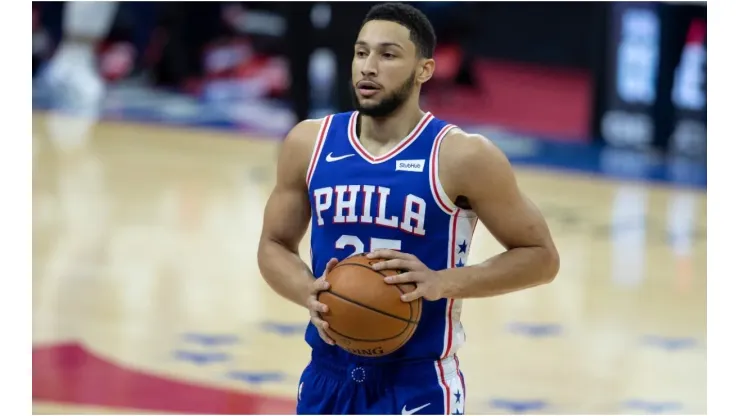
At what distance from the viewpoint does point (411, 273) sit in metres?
4.01

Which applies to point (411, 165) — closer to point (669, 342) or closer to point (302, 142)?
point (302, 142)

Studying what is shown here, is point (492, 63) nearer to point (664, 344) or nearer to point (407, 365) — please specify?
point (664, 344)

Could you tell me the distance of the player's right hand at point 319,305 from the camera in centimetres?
405

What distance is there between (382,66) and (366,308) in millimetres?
798

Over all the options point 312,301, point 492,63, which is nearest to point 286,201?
point 312,301

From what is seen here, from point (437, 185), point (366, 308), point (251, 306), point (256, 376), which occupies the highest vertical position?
point (437, 185)

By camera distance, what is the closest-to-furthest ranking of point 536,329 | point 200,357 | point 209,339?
1. point 200,357
2. point 209,339
3. point 536,329

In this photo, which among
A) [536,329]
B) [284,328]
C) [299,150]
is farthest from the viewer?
[536,329]

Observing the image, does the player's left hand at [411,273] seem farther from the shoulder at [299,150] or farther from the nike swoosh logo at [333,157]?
the shoulder at [299,150]

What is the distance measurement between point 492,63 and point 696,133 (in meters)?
6.05

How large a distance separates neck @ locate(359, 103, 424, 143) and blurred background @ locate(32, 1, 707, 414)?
2654mm

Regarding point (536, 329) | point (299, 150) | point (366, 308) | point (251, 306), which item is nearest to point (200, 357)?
point (251, 306)

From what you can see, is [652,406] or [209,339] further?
[209,339]

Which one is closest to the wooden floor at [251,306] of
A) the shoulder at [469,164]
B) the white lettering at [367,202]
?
the white lettering at [367,202]
